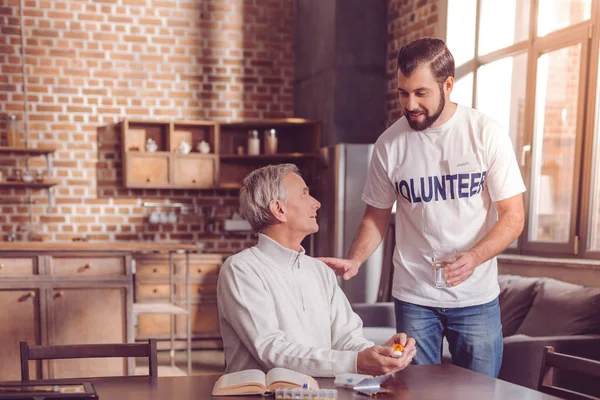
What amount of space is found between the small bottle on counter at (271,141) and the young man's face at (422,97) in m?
3.60

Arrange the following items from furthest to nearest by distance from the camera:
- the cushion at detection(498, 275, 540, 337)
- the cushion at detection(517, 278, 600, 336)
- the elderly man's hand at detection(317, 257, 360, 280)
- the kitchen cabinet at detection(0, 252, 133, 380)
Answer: the kitchen cabinet at detection(0, 252, 133, 380)
the cushion at detection(498, 275, 540, 337)
the cushion at detection(517, 278, 600, 336)
the elderly man's hand at detection(317, 257, 360, 280)

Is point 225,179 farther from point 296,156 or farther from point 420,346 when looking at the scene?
point 420,346

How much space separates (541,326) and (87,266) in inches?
96.5

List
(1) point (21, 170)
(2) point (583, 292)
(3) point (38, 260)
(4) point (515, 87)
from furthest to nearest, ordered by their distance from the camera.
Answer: (1) point (21, 170), (4) point (515, 87), (3) point (38, 260), (2) point (583, 292)

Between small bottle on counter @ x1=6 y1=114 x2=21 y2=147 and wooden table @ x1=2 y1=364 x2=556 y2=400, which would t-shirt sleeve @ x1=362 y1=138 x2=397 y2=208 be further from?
small bottle on counter @ x1=6 y1=114 x2=21 y2=147

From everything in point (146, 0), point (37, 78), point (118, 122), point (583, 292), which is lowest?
point (583, 292)

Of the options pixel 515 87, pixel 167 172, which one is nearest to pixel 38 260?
pixel 167 172

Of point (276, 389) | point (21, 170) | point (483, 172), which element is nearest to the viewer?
point (276, 389)

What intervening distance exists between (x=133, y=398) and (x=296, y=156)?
4315 millimetres

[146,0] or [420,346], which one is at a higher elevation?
[146,0]

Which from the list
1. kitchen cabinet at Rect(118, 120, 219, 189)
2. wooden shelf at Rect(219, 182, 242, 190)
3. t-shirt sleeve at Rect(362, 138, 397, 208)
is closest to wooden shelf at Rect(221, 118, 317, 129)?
kitchen cabinet at Rect(118, 120, 219, 189)

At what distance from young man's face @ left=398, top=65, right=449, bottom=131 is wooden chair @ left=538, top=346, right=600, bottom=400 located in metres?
0.83

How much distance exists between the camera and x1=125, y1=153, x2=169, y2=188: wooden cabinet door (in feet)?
17.8

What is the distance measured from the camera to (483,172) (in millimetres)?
2010
